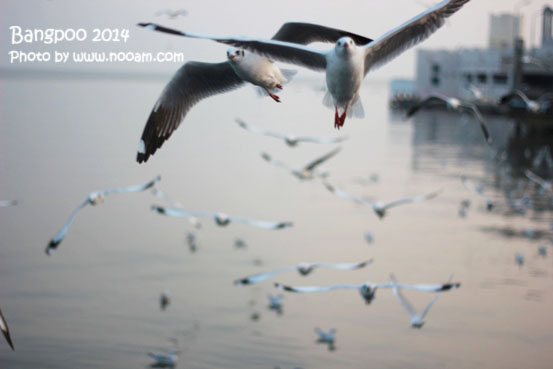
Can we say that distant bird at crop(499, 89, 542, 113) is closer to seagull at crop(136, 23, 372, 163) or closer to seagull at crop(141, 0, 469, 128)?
seagull at crop(136, 23, 372, 163)

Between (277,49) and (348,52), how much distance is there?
0.51 m

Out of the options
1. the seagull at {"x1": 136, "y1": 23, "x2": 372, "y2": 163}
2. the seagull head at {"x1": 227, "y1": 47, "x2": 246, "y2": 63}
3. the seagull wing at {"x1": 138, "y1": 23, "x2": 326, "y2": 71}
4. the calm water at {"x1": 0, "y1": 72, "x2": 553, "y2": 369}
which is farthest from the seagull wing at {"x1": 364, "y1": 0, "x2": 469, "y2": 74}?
the calm water at {"x1": 0, "y1": 72, "x2": 553, "y2": 369}

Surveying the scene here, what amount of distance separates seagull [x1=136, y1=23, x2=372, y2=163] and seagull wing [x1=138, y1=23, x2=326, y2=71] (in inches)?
13.0

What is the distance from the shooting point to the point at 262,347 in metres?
24.1

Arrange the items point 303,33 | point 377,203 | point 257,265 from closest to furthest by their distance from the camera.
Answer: point 303,33 → point 377,203 → point 257,265

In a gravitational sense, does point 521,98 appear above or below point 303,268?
above

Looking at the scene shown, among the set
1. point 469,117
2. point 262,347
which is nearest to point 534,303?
point 262,347

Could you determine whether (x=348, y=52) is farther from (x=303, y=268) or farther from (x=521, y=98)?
(x=521, y=98)

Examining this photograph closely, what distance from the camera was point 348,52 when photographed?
5.50 m

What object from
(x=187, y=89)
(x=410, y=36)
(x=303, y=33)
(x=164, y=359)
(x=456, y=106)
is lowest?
(x=164, y=359)

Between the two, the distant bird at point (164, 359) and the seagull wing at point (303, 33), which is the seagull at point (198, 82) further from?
the distant bird at point (164, 359)

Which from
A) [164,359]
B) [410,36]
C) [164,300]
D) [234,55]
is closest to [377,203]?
[164,359]

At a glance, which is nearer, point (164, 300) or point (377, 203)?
point (377, 203)

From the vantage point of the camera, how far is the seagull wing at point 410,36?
6.19m
